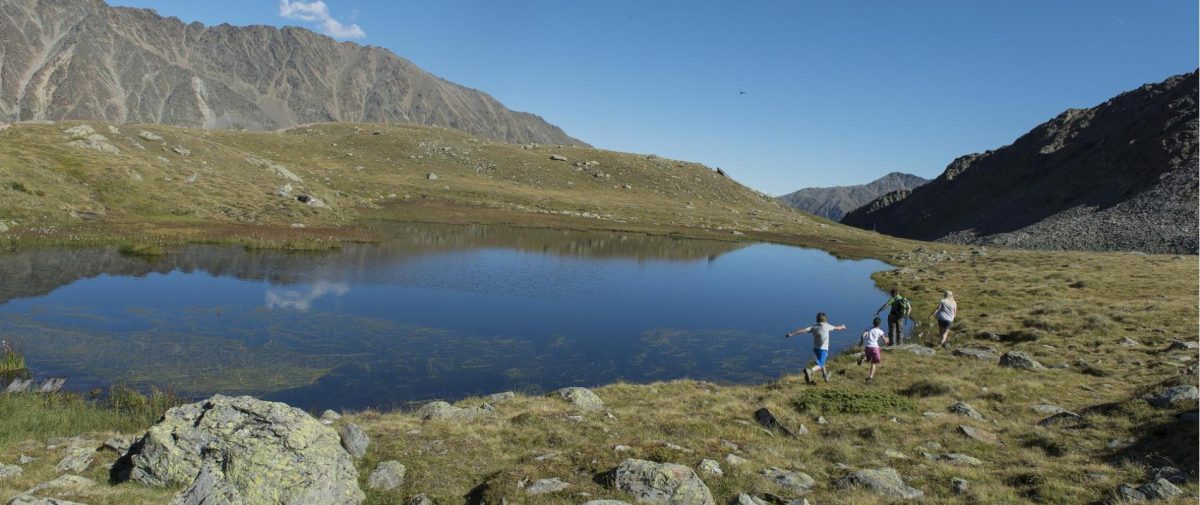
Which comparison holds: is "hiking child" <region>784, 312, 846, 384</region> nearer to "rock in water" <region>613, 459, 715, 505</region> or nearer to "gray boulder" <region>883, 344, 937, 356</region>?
"gray boulder" <region>883, 344, 937, 356</region>

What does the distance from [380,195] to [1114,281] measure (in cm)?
11493

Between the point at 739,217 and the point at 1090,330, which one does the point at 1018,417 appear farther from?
the point at 739,217

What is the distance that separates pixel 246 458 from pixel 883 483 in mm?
13263

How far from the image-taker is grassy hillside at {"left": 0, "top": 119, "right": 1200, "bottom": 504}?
1312 centimetres

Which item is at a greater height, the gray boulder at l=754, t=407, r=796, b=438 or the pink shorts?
the pink shorts

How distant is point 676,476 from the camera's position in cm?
1245

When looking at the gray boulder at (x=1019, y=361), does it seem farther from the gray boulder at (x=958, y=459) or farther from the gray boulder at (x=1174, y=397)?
the gray boulder at (x=958, y=459)

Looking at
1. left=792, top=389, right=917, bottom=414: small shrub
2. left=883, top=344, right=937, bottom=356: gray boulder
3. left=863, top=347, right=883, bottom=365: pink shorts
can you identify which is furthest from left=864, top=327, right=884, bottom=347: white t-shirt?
left=883, top=344, right=937, bottom=356: gray boulder

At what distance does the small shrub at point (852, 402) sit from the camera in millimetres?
19328

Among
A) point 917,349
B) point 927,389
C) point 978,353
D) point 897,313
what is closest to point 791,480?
point 927,389

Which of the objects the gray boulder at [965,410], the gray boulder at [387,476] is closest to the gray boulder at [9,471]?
the gray boulder at [387,476]

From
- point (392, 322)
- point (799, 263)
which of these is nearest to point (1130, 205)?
point (799, 263)

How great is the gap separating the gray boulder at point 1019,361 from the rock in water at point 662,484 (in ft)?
63.9

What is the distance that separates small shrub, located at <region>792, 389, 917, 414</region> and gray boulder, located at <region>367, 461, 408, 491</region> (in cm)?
1301
